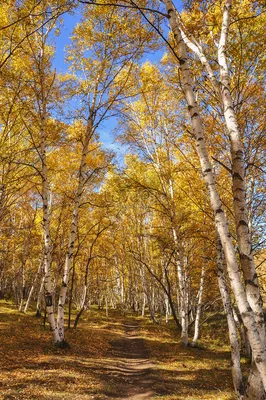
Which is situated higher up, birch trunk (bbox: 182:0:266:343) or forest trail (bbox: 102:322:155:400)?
birch trunk (bbox: 182:0:266:343)

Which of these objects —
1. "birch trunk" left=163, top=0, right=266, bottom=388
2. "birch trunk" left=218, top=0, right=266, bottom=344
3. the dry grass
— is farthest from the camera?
the dry grass

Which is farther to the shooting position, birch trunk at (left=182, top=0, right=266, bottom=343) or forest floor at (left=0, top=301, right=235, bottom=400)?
forest floor at (left=0, top=301, right=235, bottom=400)

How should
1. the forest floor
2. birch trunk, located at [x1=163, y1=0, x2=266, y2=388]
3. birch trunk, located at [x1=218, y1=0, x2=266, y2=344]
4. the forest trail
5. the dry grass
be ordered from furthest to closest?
the dry grass < the forest trail < the forest floor < birch trunk, located at [x1=218, y1=0, x2=266, y2=344] < birch trunk, located at [x1=163, y1=0, x2=266, y2=388]

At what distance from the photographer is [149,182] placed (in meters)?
19.4

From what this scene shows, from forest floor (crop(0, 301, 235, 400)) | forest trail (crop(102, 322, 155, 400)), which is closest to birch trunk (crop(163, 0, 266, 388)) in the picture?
forest floor (crop(0, 301, 235, 400))

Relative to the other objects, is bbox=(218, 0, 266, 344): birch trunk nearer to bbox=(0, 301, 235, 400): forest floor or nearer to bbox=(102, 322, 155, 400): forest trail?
bbox=(0, 301, 235, 400): forest floor

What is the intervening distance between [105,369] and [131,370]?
39.7 inches

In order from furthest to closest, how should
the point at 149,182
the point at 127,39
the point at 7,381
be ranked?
the point at 149,182 → the point at 127,39 → the point at 7,381

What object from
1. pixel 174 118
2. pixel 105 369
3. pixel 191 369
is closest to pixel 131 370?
pixel 105 369

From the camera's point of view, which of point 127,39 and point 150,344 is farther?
point 150,344

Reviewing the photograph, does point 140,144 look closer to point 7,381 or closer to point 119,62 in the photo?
point 119,62

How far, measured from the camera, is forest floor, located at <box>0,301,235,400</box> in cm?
707

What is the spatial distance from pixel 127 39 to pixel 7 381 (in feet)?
37.9

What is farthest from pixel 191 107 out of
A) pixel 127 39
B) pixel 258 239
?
pixel 258 239
